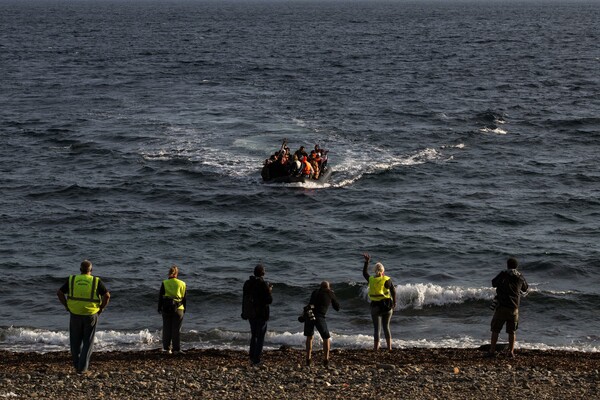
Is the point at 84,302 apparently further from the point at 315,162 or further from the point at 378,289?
the point at 315,162

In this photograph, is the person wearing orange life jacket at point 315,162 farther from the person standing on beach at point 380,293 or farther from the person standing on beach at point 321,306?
the person standing on beach at point 321,306

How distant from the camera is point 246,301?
14656 millimetres

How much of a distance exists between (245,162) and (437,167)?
23.0 ft

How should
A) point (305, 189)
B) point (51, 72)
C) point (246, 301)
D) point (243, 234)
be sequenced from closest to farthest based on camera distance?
point (246, 301) → point (243, 234) → point (305, 189) → point (51, 72)

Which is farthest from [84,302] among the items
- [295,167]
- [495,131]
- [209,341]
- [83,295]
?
[495,131]

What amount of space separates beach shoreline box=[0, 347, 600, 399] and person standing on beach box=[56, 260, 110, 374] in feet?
1.68

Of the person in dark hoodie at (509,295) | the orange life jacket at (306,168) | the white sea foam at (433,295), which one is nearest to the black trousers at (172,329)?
the person in dark hoodie at (509,295)

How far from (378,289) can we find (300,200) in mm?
16730

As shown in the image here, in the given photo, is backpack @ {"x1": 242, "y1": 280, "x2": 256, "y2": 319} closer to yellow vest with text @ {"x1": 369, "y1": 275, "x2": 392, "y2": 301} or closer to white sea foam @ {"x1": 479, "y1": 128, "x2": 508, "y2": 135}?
yellow vest with text @ {"x1": 369, "y1": 275, "x2": 392, "y2": 301}

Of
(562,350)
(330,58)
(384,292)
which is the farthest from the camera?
(330,58)

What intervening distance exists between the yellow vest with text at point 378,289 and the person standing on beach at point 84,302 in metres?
4.09

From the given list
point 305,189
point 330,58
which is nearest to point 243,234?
point 305,189

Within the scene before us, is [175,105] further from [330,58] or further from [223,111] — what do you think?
[330,58]

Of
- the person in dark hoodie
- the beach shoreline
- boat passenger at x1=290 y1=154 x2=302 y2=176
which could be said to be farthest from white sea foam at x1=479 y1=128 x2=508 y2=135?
the person in dark hoodie
